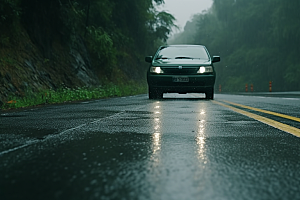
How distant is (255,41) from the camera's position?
54.5 metres

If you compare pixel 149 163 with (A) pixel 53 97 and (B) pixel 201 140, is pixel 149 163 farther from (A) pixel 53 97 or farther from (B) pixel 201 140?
(A) pixel 53 97

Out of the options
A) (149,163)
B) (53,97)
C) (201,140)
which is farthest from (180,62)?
(149,163)

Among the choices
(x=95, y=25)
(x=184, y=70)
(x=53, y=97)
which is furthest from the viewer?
(x=95, y=25)

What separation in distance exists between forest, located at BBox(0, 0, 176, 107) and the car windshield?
4256 mm

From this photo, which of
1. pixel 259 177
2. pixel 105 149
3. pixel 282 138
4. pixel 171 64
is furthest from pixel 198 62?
pixel 259 177

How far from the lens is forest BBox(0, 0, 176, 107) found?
46.7 feet

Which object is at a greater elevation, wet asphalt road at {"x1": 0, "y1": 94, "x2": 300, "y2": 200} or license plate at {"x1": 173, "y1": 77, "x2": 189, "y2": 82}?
license plate at {"x1": 173, "y1": 77, "x2": 189, "y2": 82}

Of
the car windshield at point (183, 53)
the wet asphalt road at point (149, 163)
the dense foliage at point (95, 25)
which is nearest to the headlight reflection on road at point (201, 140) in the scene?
the wet asphalt road at point (149, 163)

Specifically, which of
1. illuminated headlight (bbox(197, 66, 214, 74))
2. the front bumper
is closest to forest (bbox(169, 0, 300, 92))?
illuminated headlight (bbox(197, 66, 214, 74))

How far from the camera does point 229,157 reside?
11.1 feet

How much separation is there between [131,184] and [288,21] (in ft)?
135

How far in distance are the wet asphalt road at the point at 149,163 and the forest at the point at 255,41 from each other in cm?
3821

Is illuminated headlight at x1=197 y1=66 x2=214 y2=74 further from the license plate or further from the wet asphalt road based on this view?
the wet asphalt road

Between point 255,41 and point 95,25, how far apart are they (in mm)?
35010
